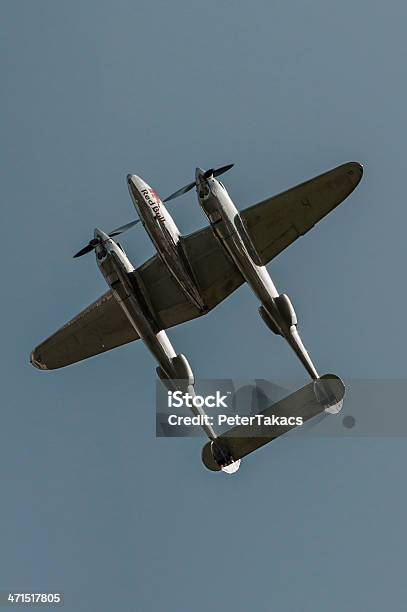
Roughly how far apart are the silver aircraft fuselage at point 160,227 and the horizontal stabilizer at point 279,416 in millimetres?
7278

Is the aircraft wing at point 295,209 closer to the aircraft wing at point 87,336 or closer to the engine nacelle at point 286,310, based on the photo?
the engine nacelle at point 286,310

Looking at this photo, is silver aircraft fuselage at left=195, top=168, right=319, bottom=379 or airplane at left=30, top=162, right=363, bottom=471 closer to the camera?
silver aircraft fuselage at left=195, top=168, right=319, bottom=379

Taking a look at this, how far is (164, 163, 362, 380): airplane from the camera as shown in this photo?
51.9 meters

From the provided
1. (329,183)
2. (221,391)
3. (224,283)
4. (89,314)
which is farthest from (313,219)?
(89,314)

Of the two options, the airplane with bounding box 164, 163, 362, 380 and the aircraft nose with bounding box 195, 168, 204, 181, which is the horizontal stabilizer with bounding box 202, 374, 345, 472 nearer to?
the airplane with bounding box 164, 163, 362, 380

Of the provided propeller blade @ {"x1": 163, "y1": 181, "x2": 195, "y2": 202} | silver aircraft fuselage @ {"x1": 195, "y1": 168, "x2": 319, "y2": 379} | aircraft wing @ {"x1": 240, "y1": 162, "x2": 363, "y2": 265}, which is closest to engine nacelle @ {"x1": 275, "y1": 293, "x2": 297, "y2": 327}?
Answer: silver aircraft fuselage @ {"x1": 195, "y1": 168, "x2": 319, "y2": 379}

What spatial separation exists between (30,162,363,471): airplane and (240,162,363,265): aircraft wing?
0.15 ft

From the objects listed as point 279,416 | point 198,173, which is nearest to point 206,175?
point 198,173

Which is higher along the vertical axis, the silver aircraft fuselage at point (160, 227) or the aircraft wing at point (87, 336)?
the silver aircraft fuselage at point (160, 227)

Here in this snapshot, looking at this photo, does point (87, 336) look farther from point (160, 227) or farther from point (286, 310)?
point (286, 310)

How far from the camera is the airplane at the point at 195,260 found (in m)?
52.2

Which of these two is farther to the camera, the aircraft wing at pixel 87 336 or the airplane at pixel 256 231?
the aircraft wing at pixel 87 336

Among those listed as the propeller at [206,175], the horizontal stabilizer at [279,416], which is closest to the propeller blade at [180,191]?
the propeller at [206,175]

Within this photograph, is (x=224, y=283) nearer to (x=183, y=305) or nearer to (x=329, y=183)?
(x=183, y=305)
